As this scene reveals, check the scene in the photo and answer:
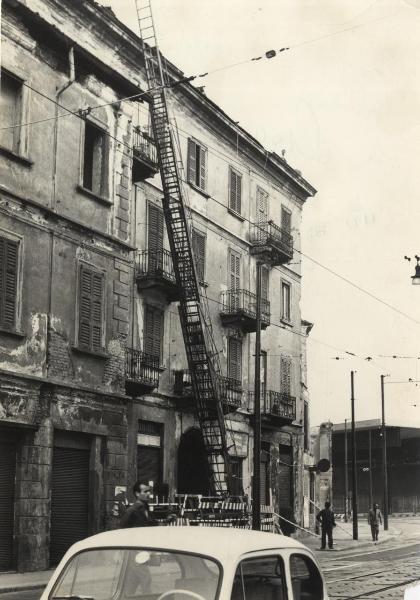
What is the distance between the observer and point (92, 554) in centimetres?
544

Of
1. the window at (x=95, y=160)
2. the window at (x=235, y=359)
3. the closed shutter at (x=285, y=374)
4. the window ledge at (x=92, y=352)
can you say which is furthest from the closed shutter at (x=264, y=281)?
the window ledge at (x=92, y=352)

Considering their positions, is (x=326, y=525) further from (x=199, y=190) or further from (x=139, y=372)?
(x=199, y=190)

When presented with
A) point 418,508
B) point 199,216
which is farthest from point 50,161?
point 418,508

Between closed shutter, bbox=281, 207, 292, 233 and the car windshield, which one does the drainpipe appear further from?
closed shutter, bbox=281, 207, 292, 233

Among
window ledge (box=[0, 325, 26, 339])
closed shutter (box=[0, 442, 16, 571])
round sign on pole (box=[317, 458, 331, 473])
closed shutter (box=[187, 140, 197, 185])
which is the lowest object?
closed shutter (box=[0, 442, 16, 571])

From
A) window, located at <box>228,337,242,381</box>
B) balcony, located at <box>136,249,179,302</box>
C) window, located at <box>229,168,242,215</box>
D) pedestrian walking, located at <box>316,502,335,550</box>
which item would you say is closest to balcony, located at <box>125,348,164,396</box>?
balcony, located at <box>136,249,179,302</box>

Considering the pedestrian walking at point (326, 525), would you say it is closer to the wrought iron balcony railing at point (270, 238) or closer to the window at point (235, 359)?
the window at point (235, 359)

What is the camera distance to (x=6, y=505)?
1666 centimetres

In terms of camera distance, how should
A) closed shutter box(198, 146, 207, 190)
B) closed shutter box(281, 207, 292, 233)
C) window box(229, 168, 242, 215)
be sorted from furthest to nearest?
closed shutter box(281, 207, 292, 233) → window box(229, 168, 242, 215) → closed shutter box(198, 146, 207, 190)

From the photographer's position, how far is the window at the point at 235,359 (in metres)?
29.8

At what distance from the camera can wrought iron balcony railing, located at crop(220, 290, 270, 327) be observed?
2905cm

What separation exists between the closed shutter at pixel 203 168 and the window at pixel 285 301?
7.59 metres

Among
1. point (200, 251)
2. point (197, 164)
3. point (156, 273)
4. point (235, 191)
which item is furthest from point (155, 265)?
point (235, 191)

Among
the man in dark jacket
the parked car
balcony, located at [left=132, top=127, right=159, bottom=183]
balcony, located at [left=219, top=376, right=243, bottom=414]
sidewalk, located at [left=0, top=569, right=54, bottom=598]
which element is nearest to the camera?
the parked car
